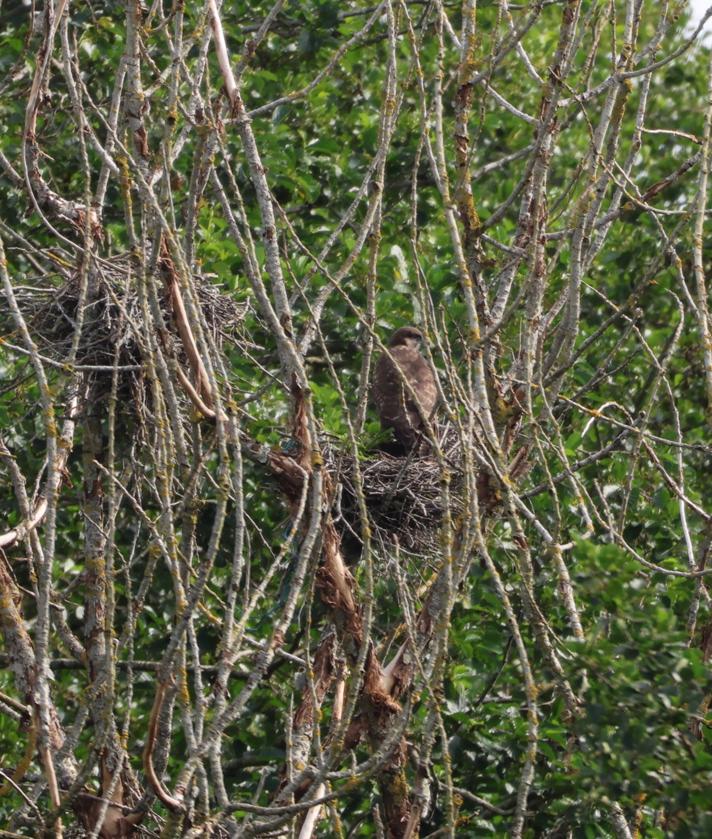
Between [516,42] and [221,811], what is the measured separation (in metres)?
2.17

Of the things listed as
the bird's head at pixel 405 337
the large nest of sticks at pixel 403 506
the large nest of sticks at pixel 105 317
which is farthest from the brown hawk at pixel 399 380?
the large nest of sticks at pixel 105 317

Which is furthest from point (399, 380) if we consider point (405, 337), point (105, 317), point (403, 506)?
point (105, 317)

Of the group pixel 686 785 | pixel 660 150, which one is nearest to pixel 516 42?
pixel 686 785

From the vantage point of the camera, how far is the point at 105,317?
199 inches

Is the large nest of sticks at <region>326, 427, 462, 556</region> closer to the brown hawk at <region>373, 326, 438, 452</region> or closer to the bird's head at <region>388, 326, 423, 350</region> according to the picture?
the brown hawk at <region>373, 326, 438, 452</region>

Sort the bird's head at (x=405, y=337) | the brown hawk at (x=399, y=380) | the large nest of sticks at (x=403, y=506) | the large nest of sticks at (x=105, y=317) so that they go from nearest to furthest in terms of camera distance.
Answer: the large nest of sticks at (x=105, y=317) < the large nest of sticks at (x=403, y=506) < the brown hawk at (x=399, y=380) < the bird's head at (x=405, y=337)

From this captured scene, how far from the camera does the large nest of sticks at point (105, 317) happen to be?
4988 millimetres

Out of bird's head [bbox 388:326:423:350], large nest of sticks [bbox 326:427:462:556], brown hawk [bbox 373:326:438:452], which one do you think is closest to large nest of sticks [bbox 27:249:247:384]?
large nest of sticks [bbox 326:427:462:556]

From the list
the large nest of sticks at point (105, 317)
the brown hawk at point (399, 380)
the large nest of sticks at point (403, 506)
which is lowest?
the brown hawk at point (399, 380)

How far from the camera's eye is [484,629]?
19.6 ft

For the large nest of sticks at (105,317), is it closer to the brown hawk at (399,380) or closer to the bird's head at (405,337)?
the brown hawk at (399,380)

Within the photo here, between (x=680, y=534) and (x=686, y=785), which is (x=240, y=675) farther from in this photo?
(x=686, y=785)

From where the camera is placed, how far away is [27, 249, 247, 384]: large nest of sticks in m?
4.99

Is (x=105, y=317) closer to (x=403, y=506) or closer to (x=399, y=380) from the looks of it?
(x=403, y=506)
